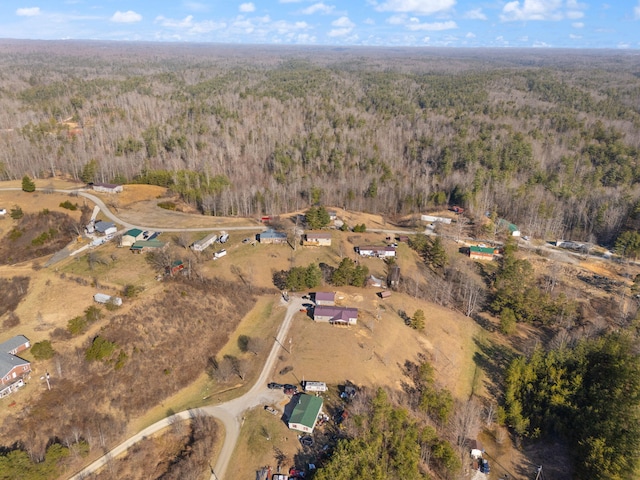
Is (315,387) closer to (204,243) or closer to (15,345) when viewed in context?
(15,345)

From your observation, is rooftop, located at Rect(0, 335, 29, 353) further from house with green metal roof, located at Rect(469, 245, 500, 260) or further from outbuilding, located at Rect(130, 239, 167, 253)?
house with green metal roof, located at Rect(469, 245, 500, 260)

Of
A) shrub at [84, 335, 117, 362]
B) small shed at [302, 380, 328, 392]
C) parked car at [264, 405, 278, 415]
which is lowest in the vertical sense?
parked car at [264, 405, 278, 415]

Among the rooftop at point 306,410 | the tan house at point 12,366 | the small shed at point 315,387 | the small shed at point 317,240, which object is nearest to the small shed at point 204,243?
the small shed at point 317,240

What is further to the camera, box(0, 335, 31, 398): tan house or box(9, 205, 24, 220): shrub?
box(9, 205, 24, 220): shrub

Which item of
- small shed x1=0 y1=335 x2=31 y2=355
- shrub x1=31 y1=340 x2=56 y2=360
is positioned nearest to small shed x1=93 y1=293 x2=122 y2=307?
shrub x1=31 y1=340 x2=56 y2=360

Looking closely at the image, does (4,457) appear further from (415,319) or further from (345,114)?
(345,114)

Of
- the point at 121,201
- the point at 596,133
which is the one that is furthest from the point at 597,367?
the point at 596,133

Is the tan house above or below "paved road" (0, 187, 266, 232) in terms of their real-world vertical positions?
below
